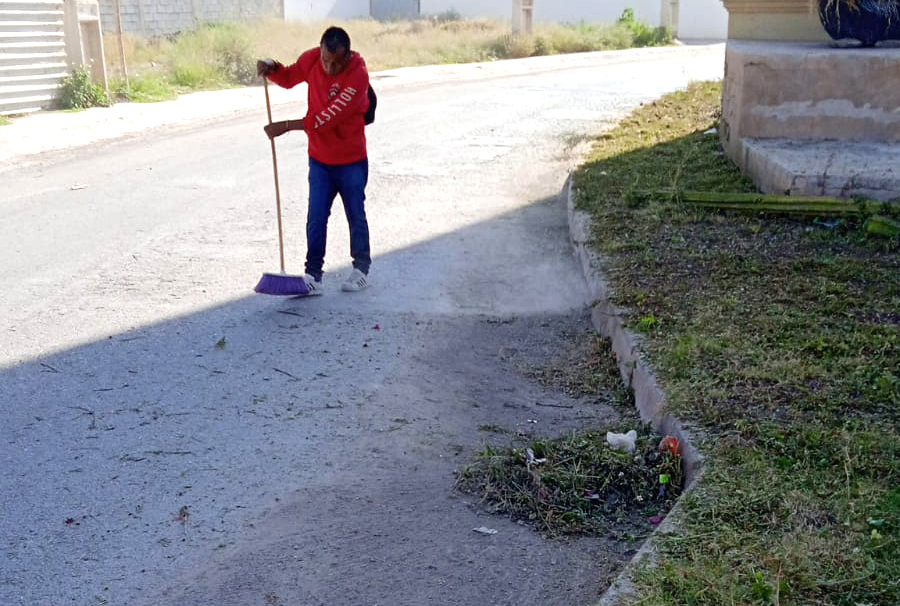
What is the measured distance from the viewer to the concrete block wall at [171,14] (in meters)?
28.9

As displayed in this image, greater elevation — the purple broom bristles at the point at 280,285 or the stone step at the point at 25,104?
the stone step at the point at 25,104

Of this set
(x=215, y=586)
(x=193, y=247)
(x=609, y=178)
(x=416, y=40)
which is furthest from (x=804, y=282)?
(x=416, y=40)

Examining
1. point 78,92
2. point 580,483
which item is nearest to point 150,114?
point 78,92

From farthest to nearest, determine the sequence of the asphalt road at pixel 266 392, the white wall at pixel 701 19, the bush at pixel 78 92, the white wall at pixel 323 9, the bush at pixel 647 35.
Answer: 1. the white wall at pixel 701 19
2. the white wall at pixel 323 9
3. the bush at pixel 647 35
4. the bush at pixel 78 92
5. the asphalt road at pixel 266 392

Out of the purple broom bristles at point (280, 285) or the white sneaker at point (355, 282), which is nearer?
the purple broom bristles at point (280, 285)

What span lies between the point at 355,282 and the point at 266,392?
182 cm

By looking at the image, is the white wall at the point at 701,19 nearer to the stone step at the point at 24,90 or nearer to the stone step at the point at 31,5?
the stone step at the point at 31,5

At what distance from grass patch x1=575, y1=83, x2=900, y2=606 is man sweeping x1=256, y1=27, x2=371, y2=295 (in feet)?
5.64

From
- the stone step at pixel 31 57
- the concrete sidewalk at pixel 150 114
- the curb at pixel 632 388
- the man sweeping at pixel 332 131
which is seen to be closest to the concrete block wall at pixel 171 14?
the concrete sidewalk at pixel 150 114

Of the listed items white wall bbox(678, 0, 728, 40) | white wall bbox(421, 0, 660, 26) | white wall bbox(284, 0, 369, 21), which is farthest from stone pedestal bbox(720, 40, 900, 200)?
white wall bbox(421, 0, 660, 26)

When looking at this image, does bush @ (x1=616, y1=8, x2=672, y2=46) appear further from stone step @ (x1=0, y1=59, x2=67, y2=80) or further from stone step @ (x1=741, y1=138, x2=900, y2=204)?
stone step @ (x1=741, y1=138, x2=900, y2=204)

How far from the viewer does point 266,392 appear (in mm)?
4977

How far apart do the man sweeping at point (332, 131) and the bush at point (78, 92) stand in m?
9.78

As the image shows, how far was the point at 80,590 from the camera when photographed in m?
3.33
